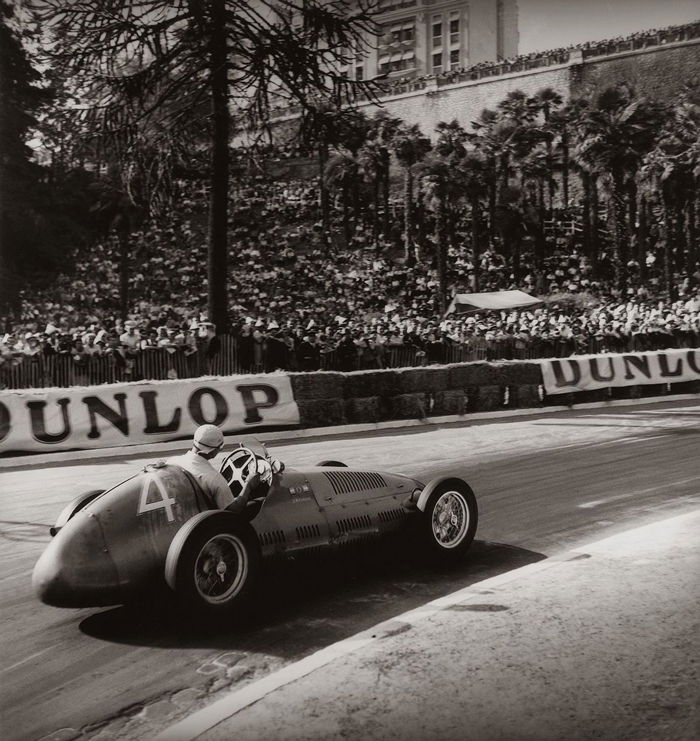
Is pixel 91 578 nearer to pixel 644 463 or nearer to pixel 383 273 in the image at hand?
pixel 644 463

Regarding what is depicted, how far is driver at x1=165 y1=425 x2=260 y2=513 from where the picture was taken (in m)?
6.10

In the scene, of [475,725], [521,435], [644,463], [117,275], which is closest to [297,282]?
[117,275]

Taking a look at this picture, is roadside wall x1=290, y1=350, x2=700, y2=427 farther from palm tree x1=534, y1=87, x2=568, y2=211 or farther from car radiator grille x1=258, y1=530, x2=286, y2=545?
palm tree x1=534, y1=87, x2=568, y2=211

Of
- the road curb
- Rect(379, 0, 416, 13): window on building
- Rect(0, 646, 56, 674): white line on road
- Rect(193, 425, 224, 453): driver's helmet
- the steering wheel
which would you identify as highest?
Rect(379, 0, 416, 13): window on building

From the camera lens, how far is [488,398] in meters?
18.2

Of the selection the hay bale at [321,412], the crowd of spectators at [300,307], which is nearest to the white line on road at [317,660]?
the hay bale at [321,412]

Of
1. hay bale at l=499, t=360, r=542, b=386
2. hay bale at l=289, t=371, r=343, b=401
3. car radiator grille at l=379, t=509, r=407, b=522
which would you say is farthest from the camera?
hay bale at l=499, t=360, r=542, b=386

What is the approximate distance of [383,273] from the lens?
44.0 m

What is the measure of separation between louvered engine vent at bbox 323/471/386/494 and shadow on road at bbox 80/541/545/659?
1.57ft

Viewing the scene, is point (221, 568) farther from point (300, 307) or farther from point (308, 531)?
point (300, 307)

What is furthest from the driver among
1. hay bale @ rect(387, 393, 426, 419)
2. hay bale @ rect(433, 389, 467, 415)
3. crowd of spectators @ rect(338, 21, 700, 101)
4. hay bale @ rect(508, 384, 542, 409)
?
crowd of spectators @ rect(338, 21, 700, 101)

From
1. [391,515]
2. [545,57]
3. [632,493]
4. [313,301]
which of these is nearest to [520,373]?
[632,493]

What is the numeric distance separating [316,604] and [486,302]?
32343 mm

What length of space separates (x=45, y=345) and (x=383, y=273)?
2947 cm
